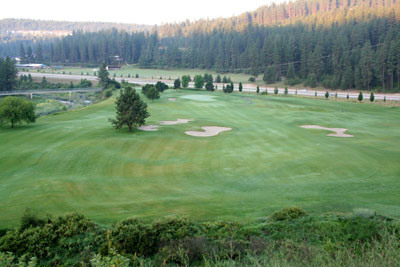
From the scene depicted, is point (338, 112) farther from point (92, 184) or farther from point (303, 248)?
point (303, 248)

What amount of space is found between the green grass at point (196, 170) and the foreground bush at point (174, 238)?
2184mm

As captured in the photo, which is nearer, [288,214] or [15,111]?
[288,214]

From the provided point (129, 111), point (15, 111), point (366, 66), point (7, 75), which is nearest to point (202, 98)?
point (129, 111)

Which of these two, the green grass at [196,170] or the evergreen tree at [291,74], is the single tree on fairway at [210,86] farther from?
the green grass at [196,170]

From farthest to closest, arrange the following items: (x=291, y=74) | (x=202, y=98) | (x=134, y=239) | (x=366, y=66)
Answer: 1. (x=291, y=74)
2. (x=366, y=66)
3. (x=202, y=98)
4. (x=134, y=239)

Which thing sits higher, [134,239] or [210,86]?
[210,86]

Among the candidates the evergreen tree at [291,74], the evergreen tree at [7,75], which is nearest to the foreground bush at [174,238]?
the evergreen tree at [7,75]

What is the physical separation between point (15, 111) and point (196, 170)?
27.9 meters

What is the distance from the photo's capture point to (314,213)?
14125mm

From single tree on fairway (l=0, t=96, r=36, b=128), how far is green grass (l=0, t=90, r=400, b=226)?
114 cm

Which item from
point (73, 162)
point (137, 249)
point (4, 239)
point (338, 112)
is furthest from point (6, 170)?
point (338, 112)

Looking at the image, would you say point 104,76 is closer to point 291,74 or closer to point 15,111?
point 291,74

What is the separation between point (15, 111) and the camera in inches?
1646

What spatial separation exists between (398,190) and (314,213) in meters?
7.70
